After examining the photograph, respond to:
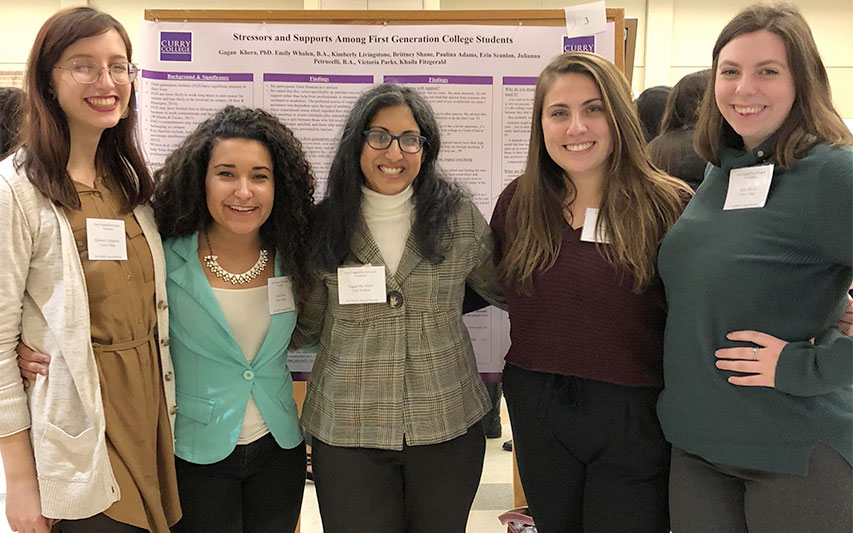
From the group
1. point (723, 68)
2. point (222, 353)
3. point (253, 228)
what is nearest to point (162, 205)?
point (253, 228)

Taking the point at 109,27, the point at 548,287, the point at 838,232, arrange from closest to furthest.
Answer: the point at 838,232
the point at 109,27
the point at 548,287

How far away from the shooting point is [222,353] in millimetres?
1865

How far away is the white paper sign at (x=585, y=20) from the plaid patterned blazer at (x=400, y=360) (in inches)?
45.3

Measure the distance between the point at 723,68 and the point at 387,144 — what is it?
2.96ft

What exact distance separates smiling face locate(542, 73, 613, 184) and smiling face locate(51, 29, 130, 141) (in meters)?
1.19

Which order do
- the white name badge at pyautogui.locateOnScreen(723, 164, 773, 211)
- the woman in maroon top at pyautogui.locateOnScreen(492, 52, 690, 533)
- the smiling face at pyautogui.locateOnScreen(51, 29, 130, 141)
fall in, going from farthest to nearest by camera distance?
the woman in maroon top at pyautogui.locateOnScreen(492, 52, 690, 533) < the smiling face at pyautogui.locateOnScreen(51, 29, 130, 141) < the white name badge at pyautogui.locateOnScreen(723, 164, 773, 211)

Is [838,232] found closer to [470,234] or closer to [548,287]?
[548,287]

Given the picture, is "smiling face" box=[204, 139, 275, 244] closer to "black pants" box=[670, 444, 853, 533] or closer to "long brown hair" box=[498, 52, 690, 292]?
"long brown hair" box=[498, 52, 690, 292]

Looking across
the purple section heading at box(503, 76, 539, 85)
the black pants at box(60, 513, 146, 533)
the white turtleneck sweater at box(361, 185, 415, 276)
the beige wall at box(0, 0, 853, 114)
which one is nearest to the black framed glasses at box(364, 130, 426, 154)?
the white turtleneck sweater at box(361, 185, 415, 276)

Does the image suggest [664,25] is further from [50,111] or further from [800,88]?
[50,111]

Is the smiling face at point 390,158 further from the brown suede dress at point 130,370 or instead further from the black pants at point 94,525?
the black pants at point 94,525

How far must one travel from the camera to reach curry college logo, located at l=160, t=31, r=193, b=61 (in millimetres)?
2680

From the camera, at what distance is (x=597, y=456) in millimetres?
1779

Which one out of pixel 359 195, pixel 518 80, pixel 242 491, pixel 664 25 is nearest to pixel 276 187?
pixel 359 195
